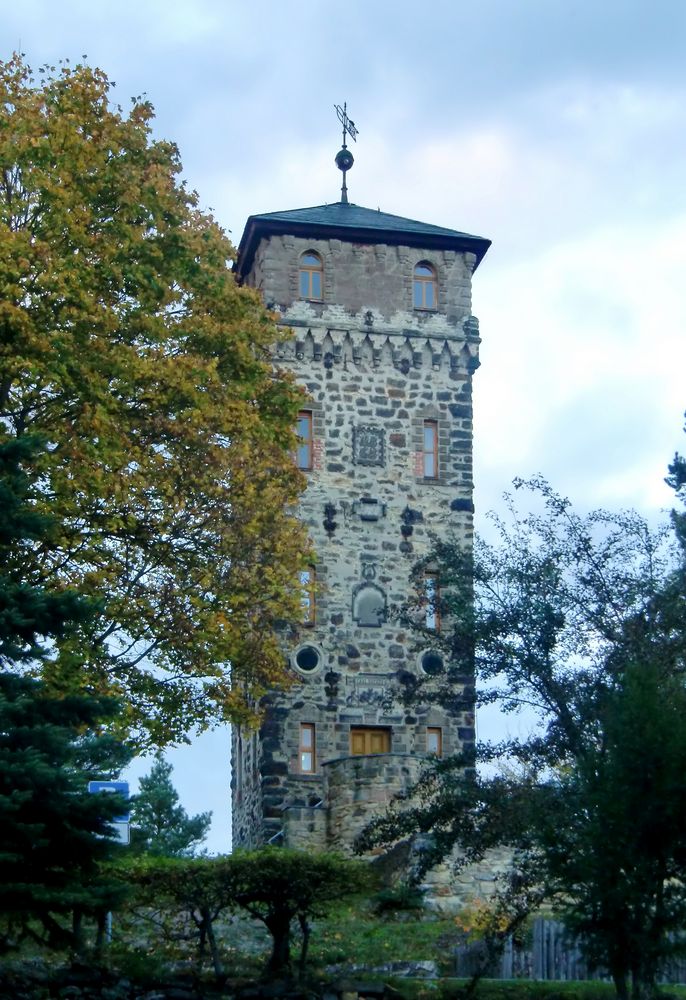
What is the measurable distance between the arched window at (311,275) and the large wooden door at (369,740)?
29.0 feet

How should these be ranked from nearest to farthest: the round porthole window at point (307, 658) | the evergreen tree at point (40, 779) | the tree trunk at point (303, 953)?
the evergreen tree at point (40, 779)
the tree trunk at point (303, 953)
the round porthole window at point (307, 658)

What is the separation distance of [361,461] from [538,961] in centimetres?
1453

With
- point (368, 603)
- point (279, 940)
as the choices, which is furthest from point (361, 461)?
point (279, 940)

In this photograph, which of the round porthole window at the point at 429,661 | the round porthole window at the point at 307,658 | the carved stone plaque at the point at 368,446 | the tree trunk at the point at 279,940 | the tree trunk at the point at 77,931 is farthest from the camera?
the carved stone plaque at the point at 368,446

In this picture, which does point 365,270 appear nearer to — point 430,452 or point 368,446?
point 368,446

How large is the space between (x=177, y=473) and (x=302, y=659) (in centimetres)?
1011

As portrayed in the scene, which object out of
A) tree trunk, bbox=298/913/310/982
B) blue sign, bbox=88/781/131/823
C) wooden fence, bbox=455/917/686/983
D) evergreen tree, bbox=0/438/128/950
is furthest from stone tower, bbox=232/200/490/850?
evergreen tree, bbox=0/438/128/950

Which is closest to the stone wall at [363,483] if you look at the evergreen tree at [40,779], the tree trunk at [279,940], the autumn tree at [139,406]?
the autumn tree at [139,406]

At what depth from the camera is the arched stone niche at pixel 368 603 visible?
32.6 meters

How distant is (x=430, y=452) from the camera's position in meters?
33.9

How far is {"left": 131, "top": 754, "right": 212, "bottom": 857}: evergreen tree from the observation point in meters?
45.0

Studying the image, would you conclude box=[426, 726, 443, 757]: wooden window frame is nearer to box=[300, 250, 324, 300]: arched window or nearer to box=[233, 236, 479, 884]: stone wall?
box=[233, 236, 479, 884]: stone wall

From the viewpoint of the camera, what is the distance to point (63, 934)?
15.1 meters

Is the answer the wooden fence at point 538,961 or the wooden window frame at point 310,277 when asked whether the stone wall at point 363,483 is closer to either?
the wooden window frame at point 310,277
